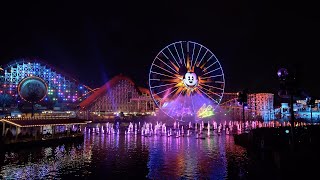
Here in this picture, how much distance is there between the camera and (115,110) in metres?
100

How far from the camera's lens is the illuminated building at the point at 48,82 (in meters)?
82.3

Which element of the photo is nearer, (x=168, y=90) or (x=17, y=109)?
(x=168, y=90)

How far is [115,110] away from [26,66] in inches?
1089

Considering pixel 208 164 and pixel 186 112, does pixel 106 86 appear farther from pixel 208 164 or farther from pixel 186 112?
pixel 208 164

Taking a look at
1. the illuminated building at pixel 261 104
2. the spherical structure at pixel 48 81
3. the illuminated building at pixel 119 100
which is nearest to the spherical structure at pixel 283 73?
the spherical structure at pixel 48 81

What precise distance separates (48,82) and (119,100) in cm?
2101

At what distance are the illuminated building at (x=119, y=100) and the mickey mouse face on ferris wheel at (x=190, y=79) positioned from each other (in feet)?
149

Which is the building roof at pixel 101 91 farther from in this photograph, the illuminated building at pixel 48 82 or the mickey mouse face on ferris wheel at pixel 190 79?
the mickey mouse face on ferris wheel at pixel 190 79

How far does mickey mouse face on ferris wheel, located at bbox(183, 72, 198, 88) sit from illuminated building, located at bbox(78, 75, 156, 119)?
1792 inches

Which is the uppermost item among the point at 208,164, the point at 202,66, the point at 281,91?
the point at 202,66

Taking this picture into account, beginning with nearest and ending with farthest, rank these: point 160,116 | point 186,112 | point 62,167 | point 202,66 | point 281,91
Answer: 1. point 281,91
2. point 62,167
3. point 202,66
4. point 186,112
5. point 160,116

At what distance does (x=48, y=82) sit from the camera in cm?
9219

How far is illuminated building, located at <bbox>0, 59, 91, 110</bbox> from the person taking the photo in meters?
82.3

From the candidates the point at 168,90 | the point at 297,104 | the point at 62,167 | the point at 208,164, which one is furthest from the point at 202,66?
the point at 297,104
